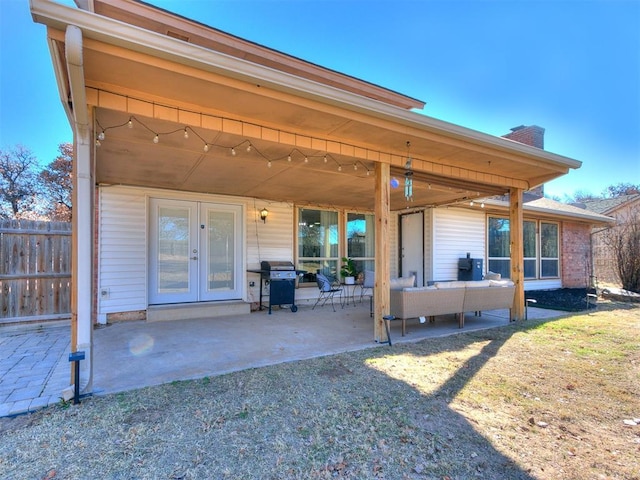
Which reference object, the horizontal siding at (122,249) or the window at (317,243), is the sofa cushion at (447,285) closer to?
the window at (317,243)

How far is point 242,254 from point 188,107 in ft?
14.4

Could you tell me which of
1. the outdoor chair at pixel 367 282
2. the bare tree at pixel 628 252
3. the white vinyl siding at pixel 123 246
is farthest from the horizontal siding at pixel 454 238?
the white vinyl siding at pixel 123 246

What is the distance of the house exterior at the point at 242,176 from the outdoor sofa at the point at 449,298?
0.40 m

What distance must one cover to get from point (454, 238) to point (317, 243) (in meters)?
4.02

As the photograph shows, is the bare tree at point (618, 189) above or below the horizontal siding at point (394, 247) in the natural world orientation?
above

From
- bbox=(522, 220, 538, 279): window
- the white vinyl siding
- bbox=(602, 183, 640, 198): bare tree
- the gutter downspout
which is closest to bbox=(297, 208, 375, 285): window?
the white vinyl siding

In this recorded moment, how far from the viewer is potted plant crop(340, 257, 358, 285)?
27.1 feet

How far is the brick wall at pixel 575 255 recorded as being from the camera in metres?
11.1

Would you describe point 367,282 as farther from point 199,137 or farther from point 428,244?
point 199,137

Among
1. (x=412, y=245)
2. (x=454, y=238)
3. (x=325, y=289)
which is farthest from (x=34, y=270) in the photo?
(x=454, y=238)

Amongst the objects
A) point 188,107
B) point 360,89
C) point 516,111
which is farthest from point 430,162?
point 516,111

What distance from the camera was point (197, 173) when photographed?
5.29 metres

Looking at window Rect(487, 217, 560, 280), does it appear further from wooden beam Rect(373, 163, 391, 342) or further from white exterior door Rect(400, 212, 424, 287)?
wooden beam Rect(373, 163, 391, 342)

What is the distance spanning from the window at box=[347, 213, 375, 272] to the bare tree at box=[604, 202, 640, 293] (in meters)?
8.01
